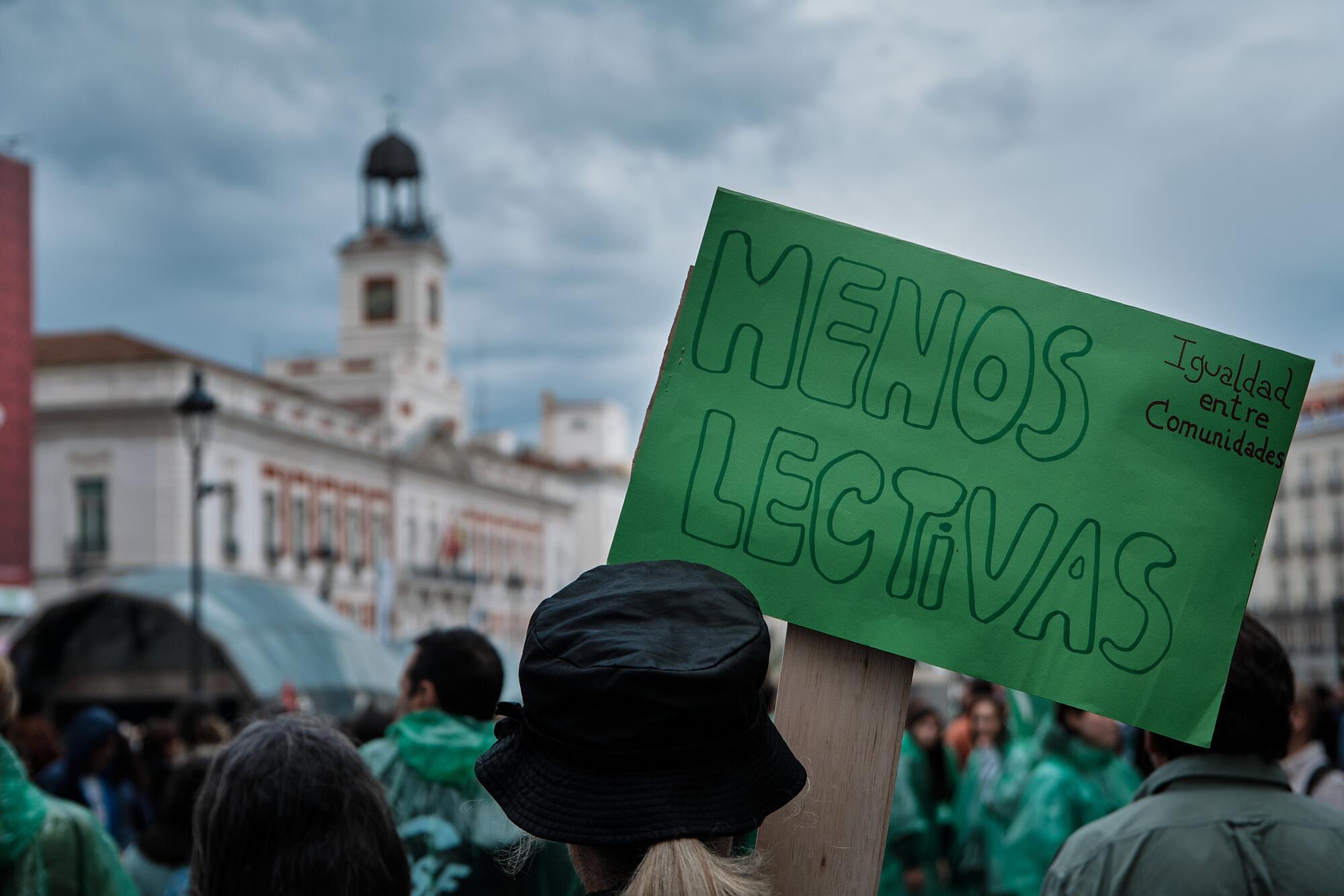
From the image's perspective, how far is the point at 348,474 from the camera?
2046 inches

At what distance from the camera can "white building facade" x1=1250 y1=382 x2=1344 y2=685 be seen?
79.6m

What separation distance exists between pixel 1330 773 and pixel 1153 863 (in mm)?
2978

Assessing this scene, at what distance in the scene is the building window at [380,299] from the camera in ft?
232

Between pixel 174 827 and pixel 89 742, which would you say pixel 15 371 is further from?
pixel 174 827

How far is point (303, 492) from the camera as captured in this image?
48.5 metres

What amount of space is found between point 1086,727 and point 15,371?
31.1 m

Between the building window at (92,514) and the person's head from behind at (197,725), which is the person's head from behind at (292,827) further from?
the building window at (92,514)

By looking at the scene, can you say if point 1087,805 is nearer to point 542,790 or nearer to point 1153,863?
point 1153,863

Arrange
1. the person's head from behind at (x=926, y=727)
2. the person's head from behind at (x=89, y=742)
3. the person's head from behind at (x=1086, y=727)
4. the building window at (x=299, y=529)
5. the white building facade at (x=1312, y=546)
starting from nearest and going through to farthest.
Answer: the person's head from behind at (x=1086, y=727) < the person's head from behind at (x=89, y=742) < the person's head from behind at (x=926, y=727) < the building window at (x=299, y=529) < the white building facade at (x=1312, y=546)

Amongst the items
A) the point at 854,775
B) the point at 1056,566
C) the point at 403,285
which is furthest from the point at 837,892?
the point at 403,285

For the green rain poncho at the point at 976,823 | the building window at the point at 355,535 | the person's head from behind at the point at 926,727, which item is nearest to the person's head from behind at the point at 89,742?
the green rain poncho at the point at 976,823

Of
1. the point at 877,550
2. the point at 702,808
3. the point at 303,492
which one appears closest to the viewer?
the point at 702,808

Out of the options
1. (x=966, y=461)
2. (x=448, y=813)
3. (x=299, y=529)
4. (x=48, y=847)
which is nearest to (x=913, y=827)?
(x=448, y=813)

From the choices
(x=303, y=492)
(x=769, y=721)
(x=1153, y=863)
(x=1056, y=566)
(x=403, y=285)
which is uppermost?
(x=403, y=285)
